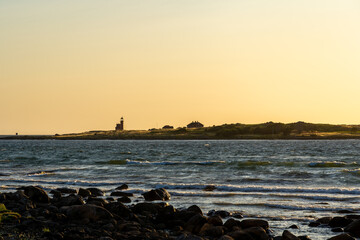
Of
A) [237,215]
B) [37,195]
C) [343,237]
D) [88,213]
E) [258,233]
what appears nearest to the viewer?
[343,237]

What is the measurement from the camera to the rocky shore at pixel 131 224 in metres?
16.3

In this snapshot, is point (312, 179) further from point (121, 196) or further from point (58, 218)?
point (58, 218)

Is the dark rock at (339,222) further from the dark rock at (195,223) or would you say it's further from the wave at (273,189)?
the wave at (273,189)

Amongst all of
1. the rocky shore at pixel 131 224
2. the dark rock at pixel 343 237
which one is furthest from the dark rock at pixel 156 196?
the dark rock at pixel 343 237

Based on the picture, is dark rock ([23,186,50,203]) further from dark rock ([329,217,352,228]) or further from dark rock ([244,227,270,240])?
dark rock ([329,217,352,228])

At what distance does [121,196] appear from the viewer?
27859 mm

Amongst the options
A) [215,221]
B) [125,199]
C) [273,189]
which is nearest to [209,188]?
[273,189]

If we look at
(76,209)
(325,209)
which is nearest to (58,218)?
(76,209)

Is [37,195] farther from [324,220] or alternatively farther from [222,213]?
[324,220]

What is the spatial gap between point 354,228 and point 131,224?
7.54 metres

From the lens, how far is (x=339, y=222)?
18828 mm

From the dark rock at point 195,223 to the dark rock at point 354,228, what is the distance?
16.0 ft

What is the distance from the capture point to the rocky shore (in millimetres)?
16266

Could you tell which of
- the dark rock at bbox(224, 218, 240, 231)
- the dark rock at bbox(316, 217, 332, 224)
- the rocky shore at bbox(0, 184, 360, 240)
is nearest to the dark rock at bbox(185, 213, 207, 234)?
the rocky shore at bbox(0, 184, 360, 240)
